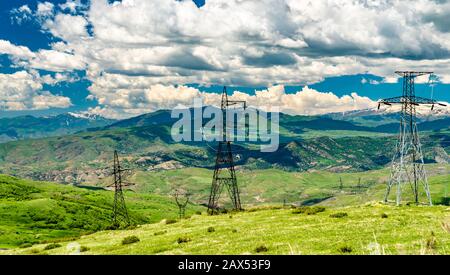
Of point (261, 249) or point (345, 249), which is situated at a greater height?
point (345, 249)

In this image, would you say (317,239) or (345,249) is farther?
(317,239)

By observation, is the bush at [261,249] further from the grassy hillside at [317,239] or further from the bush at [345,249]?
the bush at [345,249]

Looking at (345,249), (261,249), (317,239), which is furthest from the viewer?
(317,239)

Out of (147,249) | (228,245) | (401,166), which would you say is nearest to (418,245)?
(228,245)

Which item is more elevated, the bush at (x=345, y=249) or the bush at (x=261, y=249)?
the bush at (x=345, y=249)

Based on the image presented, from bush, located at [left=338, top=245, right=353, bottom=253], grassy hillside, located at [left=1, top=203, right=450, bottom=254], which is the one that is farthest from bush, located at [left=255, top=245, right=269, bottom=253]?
bush, located at [left=338, top=245, right=353, bottom=253]

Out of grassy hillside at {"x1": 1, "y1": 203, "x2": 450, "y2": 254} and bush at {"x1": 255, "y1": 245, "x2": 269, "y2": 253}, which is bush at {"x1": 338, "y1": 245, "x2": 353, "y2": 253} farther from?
bush at {"x1": 255, "y1": 245, "x2": 269, "y2": 253}

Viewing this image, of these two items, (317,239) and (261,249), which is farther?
(317,239)

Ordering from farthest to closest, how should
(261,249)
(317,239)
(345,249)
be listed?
(317,239) → (261,249) → (345,249)

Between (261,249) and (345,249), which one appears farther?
(261,249)

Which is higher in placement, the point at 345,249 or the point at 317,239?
the point at 345,249

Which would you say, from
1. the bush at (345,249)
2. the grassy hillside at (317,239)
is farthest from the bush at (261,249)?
the bush at (345,249)
